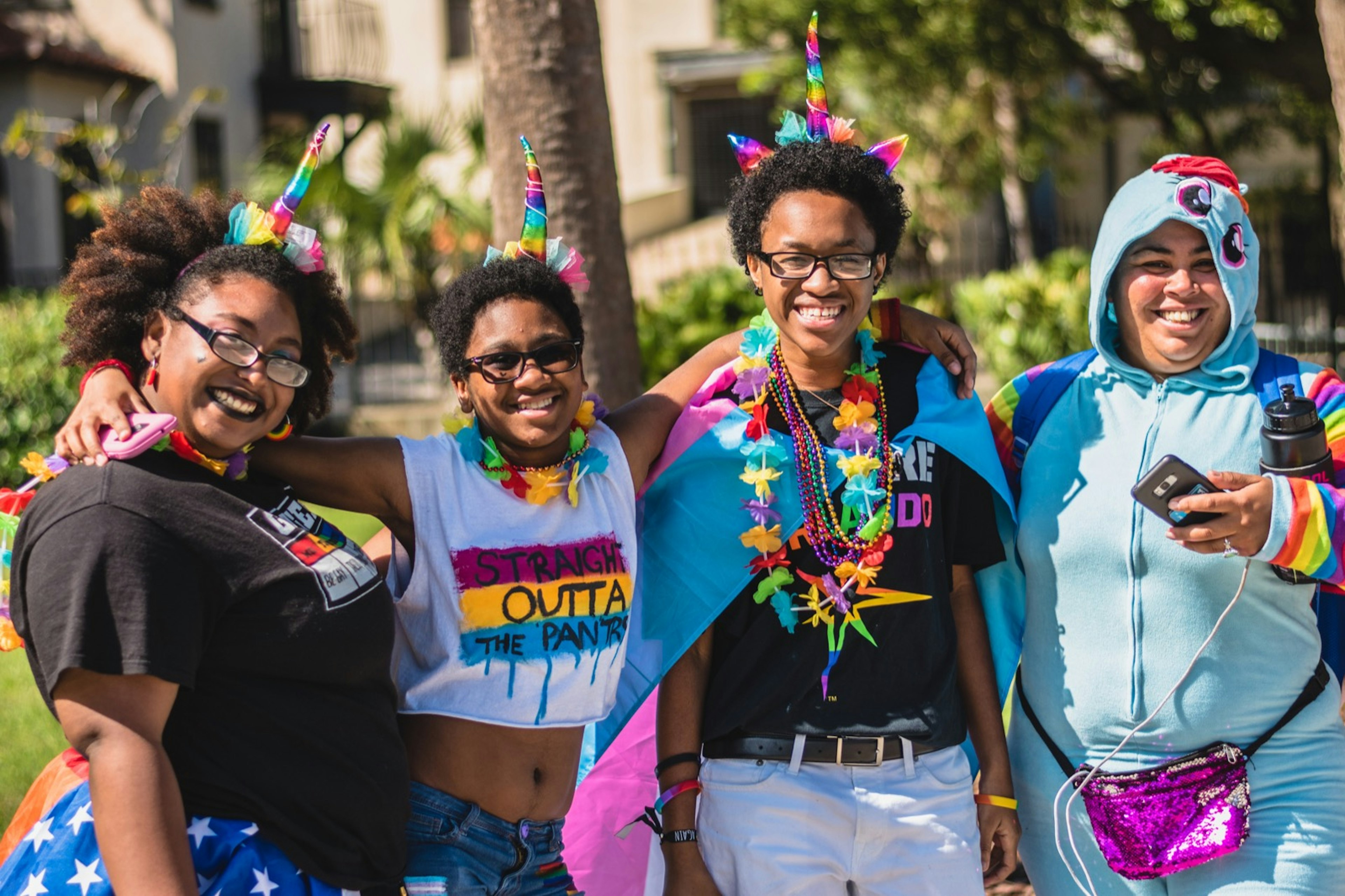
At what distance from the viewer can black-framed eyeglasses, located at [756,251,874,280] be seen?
117 inches

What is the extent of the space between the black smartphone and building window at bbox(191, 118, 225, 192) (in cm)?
1800

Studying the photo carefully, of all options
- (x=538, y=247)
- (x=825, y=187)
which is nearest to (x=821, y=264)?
(x=825, y=187)

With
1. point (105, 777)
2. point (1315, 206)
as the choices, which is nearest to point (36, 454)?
point (105, 777)

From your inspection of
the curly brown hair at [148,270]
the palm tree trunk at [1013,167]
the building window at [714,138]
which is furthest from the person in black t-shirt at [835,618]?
the building window at [714,138]

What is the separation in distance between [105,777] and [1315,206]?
14.6 m

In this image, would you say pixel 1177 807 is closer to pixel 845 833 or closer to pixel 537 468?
pixel 845 833

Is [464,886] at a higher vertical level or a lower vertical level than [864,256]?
lower

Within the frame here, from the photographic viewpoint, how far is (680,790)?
3.02m

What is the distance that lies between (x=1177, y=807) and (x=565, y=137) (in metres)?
3.16

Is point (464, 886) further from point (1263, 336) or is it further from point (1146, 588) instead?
point (1263, 336)

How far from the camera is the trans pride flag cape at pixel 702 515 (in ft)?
10.2

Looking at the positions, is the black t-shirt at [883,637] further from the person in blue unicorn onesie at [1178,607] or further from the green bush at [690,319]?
the green bush at [690,319]

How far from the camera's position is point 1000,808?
306 cm

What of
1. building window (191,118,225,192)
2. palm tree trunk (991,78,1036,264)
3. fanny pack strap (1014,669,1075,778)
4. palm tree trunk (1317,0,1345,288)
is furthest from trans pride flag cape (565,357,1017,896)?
building window (191,118,225,192)
